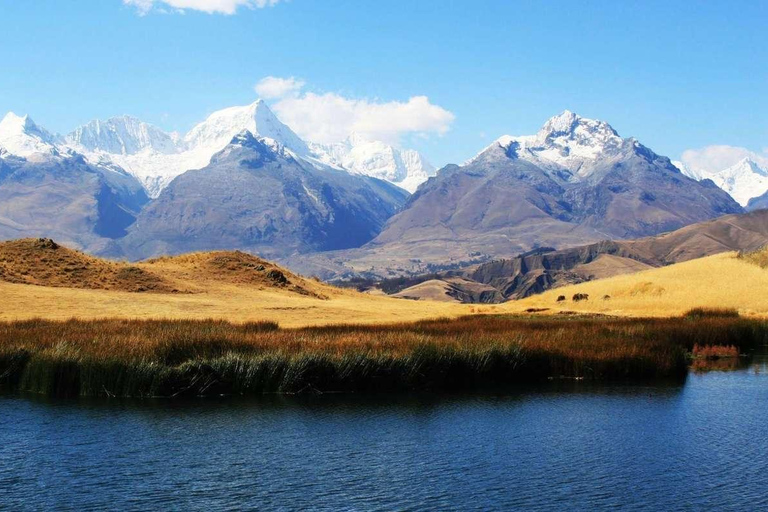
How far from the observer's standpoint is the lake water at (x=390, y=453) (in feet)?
72.7

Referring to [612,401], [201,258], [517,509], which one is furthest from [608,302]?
[517,509]

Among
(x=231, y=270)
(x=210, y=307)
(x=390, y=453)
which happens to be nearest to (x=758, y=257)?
A: (x=231, y=270)

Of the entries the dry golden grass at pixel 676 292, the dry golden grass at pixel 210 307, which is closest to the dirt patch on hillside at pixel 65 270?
the dry golden grass at pixel 210 307

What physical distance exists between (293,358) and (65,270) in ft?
129

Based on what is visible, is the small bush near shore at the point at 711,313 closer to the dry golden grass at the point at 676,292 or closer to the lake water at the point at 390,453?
the dry golden grass at the point at 676,292

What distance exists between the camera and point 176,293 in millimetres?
67125

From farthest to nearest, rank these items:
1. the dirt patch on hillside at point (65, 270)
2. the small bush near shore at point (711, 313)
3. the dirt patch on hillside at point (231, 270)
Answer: the dirt patch on hillside at point (231, 270) < the dirt patch on hillside at point (65, 270) < the small bush near shore at point (711, 313)

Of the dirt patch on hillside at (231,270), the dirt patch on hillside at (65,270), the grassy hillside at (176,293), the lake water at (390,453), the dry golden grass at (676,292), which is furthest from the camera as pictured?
the dirt patch on hillside at (231,270)

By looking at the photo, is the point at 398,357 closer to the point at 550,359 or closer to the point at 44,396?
the point at 550,359

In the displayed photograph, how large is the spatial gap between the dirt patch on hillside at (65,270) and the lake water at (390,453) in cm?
3487

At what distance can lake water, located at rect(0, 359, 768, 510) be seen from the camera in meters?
22.2

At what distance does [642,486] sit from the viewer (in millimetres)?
23484

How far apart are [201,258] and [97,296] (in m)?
22.1

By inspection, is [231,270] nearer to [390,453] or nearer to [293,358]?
[293,358]
